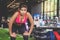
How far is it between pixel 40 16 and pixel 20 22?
1.21 ft

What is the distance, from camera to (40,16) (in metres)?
4.48

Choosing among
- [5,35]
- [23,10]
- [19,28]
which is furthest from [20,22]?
[5,35]

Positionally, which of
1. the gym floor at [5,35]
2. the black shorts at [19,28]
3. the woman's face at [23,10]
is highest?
the woman's face at [23,10]

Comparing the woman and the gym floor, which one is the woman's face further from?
the gym floor

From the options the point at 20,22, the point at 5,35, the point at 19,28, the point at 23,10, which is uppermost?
the point at 23,10

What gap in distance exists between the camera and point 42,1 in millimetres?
4461

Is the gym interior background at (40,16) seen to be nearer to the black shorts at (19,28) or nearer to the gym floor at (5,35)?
the gym floor at (5,35)

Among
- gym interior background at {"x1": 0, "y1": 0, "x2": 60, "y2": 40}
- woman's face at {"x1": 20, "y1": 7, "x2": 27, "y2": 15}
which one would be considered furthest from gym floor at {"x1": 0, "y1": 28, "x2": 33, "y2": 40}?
woman's face at {"x1": 20, "y1": 7, "x2": 27, "y2": 15}

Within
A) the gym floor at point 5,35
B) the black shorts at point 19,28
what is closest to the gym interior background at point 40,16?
the gym floor at point 5,35

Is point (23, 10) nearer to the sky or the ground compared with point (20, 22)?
nearer to the sky

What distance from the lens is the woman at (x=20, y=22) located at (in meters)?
4.38

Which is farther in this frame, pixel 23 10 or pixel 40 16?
pixel 40 16

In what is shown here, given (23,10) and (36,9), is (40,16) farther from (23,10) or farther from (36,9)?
(23,10)

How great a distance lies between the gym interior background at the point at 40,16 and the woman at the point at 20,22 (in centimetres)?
7
